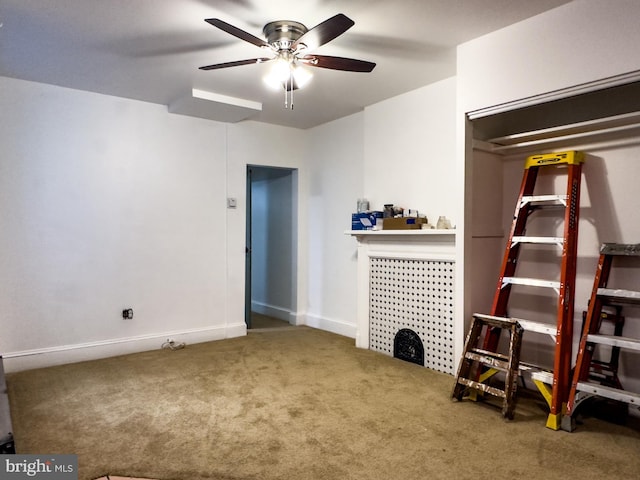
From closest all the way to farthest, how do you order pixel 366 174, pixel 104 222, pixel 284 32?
1. pixel 284 32
2. pixel 104 222
3. pixel 366 174

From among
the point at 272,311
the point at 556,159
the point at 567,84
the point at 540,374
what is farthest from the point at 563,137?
the point at 272,311

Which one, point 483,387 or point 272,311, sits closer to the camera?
point 483,387

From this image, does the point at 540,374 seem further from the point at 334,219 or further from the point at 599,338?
the point at 334,219

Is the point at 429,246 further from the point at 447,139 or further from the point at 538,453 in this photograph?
the point at 538,453

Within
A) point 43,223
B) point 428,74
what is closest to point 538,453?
point 428,74

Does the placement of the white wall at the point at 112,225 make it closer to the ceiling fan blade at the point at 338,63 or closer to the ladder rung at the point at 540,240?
the ceiling fan blade at the point at 338,63

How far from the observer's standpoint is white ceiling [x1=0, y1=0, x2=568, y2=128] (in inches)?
99.8

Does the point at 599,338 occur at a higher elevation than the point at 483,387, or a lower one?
higher

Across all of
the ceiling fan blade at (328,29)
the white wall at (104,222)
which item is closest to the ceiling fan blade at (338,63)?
the ceiling fan blade at (328,29)

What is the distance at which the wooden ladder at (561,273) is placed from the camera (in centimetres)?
259

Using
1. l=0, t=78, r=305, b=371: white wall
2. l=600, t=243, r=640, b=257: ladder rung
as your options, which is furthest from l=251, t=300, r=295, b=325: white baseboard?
l=600, t=243, r=640, b=257: ladder rung

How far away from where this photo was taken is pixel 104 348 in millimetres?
4125

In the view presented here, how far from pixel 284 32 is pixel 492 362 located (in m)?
2.57

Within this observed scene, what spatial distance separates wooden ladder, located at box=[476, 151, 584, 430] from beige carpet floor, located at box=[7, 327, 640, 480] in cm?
26
